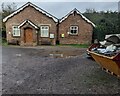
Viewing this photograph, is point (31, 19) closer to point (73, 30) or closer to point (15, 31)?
point (15, 31)

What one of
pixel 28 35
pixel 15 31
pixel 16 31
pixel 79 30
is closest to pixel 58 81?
pixel 28 35

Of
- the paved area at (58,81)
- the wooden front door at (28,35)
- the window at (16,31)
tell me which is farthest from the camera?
the window at (16,31)

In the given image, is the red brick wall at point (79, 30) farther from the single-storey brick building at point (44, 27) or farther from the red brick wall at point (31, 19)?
the red brick wall at point (31, 19)

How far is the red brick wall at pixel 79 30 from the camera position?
28969 mm

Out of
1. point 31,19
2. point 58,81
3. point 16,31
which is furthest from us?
point 16,31

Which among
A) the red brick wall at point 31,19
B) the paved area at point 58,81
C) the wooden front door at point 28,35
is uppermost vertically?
the red brick wall at point 31,19

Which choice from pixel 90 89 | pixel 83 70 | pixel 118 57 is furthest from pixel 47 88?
pixel 83 70

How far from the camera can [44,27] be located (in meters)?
28.9

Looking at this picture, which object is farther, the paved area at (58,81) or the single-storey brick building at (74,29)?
the single-storey brick building at (74,29)

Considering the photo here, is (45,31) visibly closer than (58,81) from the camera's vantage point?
No

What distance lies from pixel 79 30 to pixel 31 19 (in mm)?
6005

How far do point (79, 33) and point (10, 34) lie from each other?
8505 millimetres

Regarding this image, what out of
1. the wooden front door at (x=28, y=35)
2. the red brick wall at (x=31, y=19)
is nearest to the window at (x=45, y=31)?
the red brick wall at (x=31, y=19)

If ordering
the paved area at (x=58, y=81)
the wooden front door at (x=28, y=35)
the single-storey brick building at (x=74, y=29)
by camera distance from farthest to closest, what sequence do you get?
1. the single-storey brick building at (x=74, y=29)
2. the wooden front door at (x=28, y=35)
3. the paved area at (x=58, y=81)
